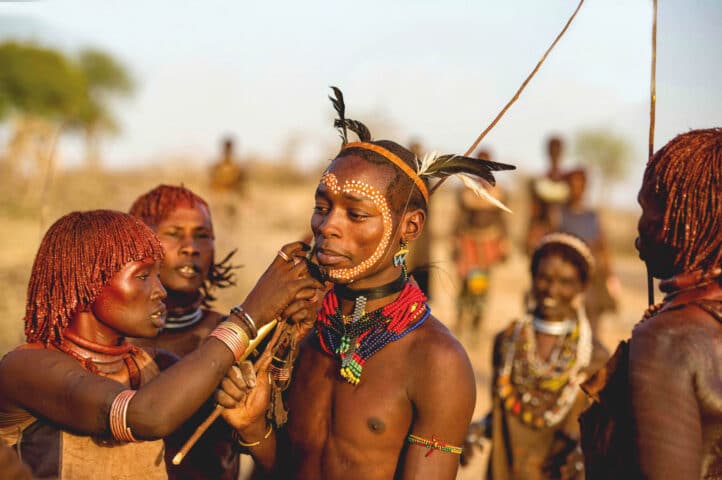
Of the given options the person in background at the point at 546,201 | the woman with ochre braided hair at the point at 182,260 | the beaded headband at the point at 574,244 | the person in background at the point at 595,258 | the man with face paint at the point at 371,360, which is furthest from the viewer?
the person in background at the point at 546,201

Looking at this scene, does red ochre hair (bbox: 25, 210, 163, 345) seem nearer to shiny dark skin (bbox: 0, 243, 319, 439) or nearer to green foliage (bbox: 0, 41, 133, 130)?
shiny dark skin (bbox: 0, 243, 319, 439)

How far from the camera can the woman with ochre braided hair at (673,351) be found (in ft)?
7.16

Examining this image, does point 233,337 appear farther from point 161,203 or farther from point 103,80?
point 103,80

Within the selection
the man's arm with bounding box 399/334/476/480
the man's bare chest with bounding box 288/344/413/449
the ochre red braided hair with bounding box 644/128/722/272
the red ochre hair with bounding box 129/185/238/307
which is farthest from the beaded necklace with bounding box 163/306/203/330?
the ochre red braided hair with bounding box 644/128/722/272

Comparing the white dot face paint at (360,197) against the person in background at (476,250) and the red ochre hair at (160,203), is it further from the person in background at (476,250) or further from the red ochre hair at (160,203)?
the person in background at (476,250)

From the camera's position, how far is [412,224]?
291cm

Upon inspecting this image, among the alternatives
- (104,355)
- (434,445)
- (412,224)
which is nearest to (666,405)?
(434,445)

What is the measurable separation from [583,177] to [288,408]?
7.96 meters

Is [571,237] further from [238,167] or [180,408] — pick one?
[238,167]

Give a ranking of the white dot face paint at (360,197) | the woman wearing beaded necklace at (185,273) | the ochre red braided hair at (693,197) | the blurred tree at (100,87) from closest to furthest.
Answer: the ochre red braided hair at (693,197) → the white dot face paint at (360,197) → the woman wearing beaded necklace at (185,273) → the blurred tree at (100,87)

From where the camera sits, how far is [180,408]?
2377 mm

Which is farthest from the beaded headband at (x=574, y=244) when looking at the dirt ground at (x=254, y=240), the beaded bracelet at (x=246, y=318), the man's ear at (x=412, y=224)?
the beaded bracelet at (x=246, y=318)

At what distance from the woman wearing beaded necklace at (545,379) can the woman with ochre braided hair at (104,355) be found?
235 centimetres

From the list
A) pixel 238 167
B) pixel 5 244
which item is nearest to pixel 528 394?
pixel 5 244
